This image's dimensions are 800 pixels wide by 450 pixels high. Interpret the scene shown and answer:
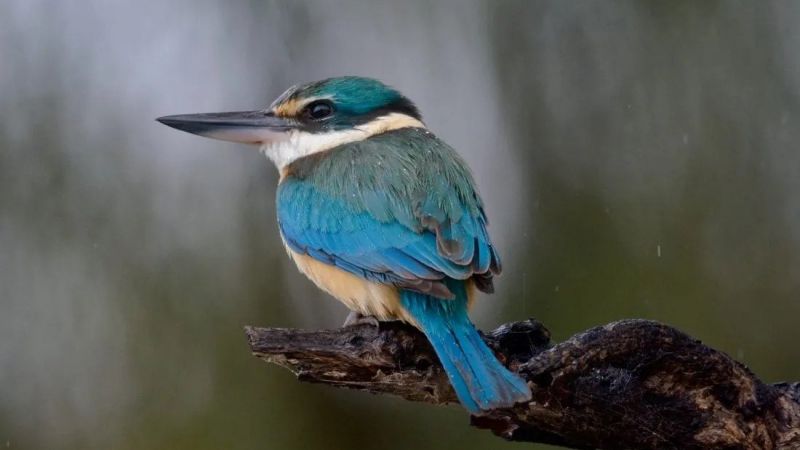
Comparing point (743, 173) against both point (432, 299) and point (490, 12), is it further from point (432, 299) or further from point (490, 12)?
point (432, 299)

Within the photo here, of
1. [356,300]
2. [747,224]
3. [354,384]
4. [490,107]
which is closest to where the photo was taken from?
[354,384]

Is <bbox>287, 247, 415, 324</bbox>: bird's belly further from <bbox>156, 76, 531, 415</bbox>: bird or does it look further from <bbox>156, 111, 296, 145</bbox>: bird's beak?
<bbox>156, 111, 296, 145</bbox>: bird's beak

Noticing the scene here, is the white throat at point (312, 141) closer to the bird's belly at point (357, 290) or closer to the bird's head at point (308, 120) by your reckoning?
the bird's head at point (308, 120)

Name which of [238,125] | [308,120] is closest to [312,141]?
[308,120]

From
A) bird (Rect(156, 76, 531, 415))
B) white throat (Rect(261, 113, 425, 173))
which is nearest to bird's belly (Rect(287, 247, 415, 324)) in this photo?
bird (Rect(156, 76, 531, 415))

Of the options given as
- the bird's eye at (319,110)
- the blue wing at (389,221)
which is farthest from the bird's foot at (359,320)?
the bird's eye at (319,110)

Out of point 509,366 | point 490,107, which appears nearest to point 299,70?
point 490,107

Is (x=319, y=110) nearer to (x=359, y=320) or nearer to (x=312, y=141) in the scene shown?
(x=312, y=141)
